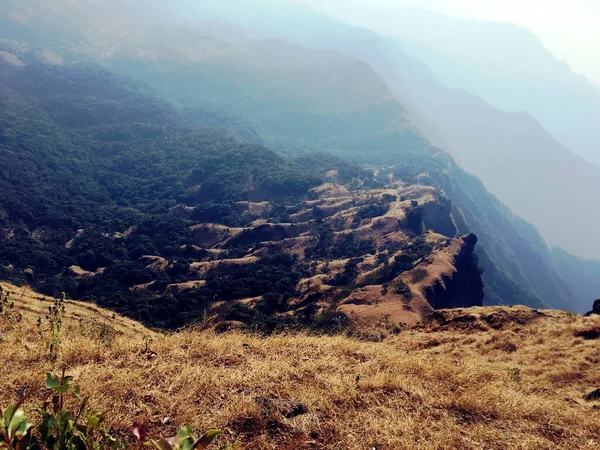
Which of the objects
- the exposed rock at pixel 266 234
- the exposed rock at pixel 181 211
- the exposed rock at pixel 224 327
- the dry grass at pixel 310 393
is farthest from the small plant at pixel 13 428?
the exposed rock at pixel 181 211

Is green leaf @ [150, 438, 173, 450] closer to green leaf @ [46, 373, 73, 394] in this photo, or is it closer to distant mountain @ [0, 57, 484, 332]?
green leaf @ [46, 373, 73, 394]

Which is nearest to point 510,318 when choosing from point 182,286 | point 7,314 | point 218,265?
point 7,314

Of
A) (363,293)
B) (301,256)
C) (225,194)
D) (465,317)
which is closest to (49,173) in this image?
(225,194)

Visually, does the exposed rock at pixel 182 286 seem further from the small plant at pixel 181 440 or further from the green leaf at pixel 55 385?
the small plant at pixel 181 440

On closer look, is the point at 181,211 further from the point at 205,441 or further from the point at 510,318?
the point at 205,441

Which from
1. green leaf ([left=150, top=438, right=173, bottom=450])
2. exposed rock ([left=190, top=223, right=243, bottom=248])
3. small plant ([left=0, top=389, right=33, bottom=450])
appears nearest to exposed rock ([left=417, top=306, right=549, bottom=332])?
green leaf ([left=150, top=438, right=173, bottom=450])

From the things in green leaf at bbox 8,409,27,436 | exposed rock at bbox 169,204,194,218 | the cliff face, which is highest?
green leaf at bbox 8,409,27,436

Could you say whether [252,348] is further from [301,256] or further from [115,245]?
[115,245]
